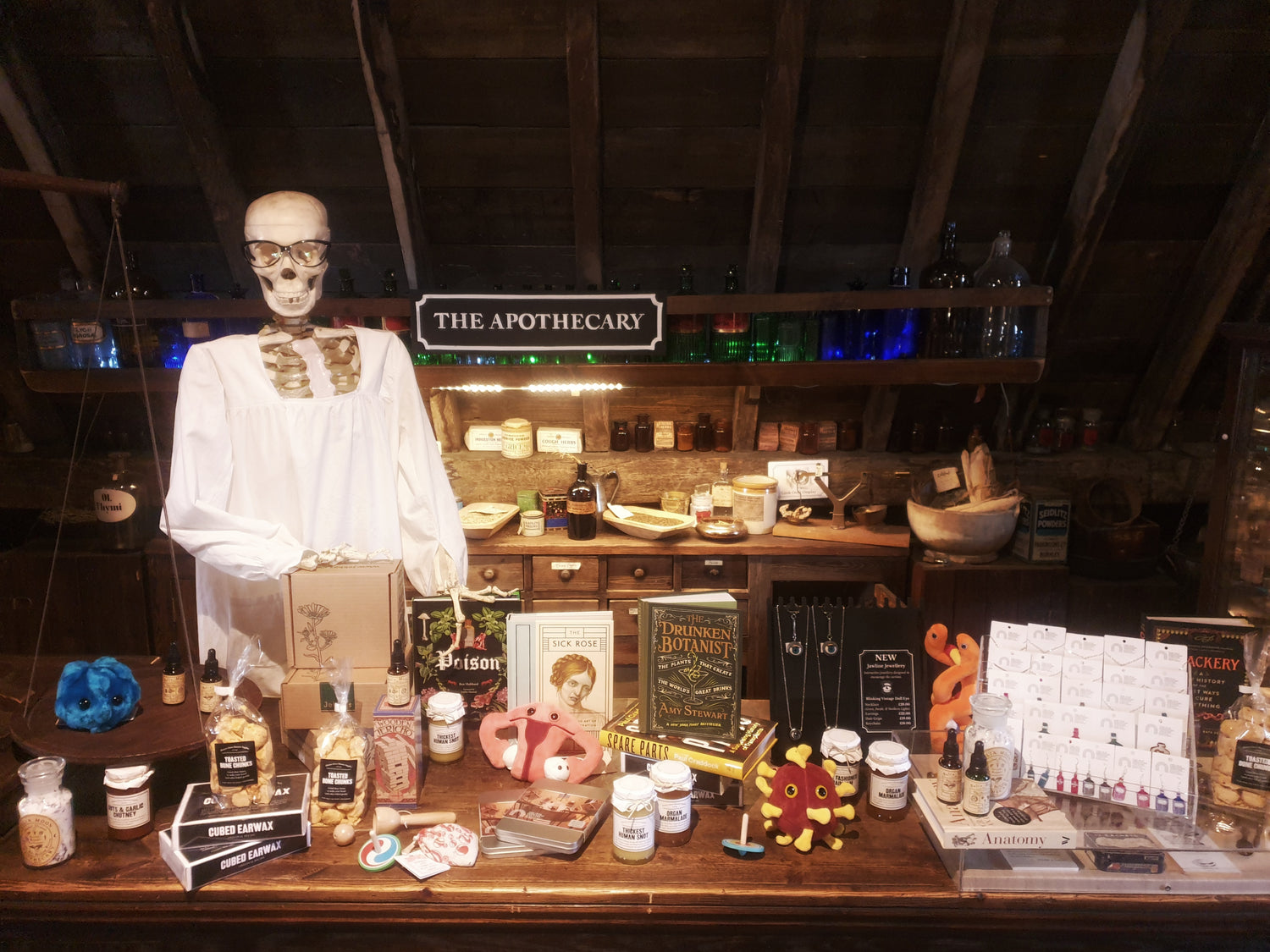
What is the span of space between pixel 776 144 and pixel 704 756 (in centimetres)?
245

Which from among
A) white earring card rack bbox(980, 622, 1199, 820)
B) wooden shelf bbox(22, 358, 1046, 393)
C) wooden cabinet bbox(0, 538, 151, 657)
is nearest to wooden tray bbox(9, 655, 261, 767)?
white earring card rack bbox(980, 622, 1199, 820)

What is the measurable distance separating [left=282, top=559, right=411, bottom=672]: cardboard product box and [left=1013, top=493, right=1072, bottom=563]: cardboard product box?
278 cm

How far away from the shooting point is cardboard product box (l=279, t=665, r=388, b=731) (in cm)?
178

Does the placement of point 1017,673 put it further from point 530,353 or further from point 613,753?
point 530,353

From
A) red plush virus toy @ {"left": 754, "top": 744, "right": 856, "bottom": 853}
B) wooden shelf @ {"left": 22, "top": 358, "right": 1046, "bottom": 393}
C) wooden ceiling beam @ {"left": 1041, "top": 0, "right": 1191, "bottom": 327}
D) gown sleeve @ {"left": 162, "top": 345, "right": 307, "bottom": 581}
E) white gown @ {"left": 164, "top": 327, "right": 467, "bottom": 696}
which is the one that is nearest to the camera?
red plush virus toy @ {"left": 754, "top": 744, "right": 856, "bottom": 853}

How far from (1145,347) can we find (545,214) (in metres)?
2.73

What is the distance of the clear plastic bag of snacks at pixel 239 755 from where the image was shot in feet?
5.04

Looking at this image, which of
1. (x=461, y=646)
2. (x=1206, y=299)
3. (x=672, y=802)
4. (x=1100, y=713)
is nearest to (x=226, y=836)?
(x=461, y=646)

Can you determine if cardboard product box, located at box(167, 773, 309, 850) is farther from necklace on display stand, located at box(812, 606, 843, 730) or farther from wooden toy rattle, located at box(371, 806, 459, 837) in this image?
necklace on display stand, located at box(812, 606, 843, 730)

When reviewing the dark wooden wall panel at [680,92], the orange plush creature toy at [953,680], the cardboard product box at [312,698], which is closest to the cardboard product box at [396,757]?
the cardboard product box at [312,698]

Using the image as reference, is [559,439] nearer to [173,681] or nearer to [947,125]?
[947,125]

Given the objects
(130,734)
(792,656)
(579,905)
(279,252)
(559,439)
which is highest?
(279,252)

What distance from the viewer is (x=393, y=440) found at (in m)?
2.32

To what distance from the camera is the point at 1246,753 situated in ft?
5.37
